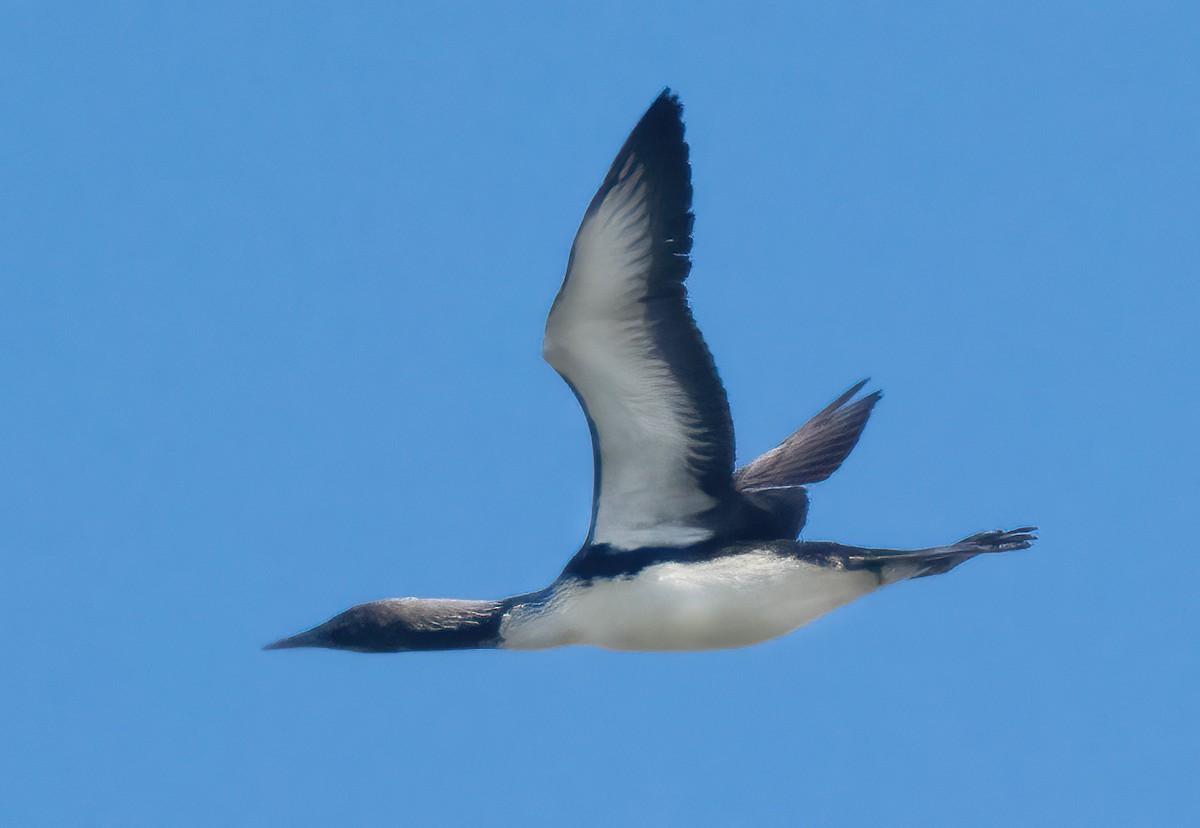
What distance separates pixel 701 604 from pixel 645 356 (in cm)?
189

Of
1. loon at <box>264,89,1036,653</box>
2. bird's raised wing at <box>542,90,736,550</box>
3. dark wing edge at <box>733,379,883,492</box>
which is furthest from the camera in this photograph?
dark wing edge at <box>733,379,883,492</box>

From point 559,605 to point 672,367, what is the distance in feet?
6.80

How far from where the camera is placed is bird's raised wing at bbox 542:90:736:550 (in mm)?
12078

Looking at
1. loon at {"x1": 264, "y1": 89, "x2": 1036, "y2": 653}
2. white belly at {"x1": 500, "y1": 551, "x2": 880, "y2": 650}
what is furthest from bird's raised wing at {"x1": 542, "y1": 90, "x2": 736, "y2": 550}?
white belly at {"x1": 500, "y1": 551, "x2": 880, "y2": 650}

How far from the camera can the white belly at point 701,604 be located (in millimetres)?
13648

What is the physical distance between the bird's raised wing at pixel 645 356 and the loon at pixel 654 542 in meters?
0.01

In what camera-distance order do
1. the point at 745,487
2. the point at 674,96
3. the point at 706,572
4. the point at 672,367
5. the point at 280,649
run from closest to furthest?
the point at 674,96
the point at 672,367
the point at 706,572
the point at 280,649
the point at 745,487

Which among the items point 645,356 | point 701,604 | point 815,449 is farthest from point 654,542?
point 815,449

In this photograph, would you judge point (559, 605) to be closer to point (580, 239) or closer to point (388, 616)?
point (388, 616)

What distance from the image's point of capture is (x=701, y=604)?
13.7 meters

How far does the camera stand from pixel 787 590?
13633mm

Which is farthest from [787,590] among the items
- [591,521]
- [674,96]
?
[674,96]

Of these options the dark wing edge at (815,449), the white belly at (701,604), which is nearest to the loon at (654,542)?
the white belly at (701,604)

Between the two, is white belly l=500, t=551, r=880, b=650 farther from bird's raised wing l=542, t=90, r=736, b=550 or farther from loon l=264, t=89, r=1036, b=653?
bird's raised wing l=542, t=90, r=736, b=550
